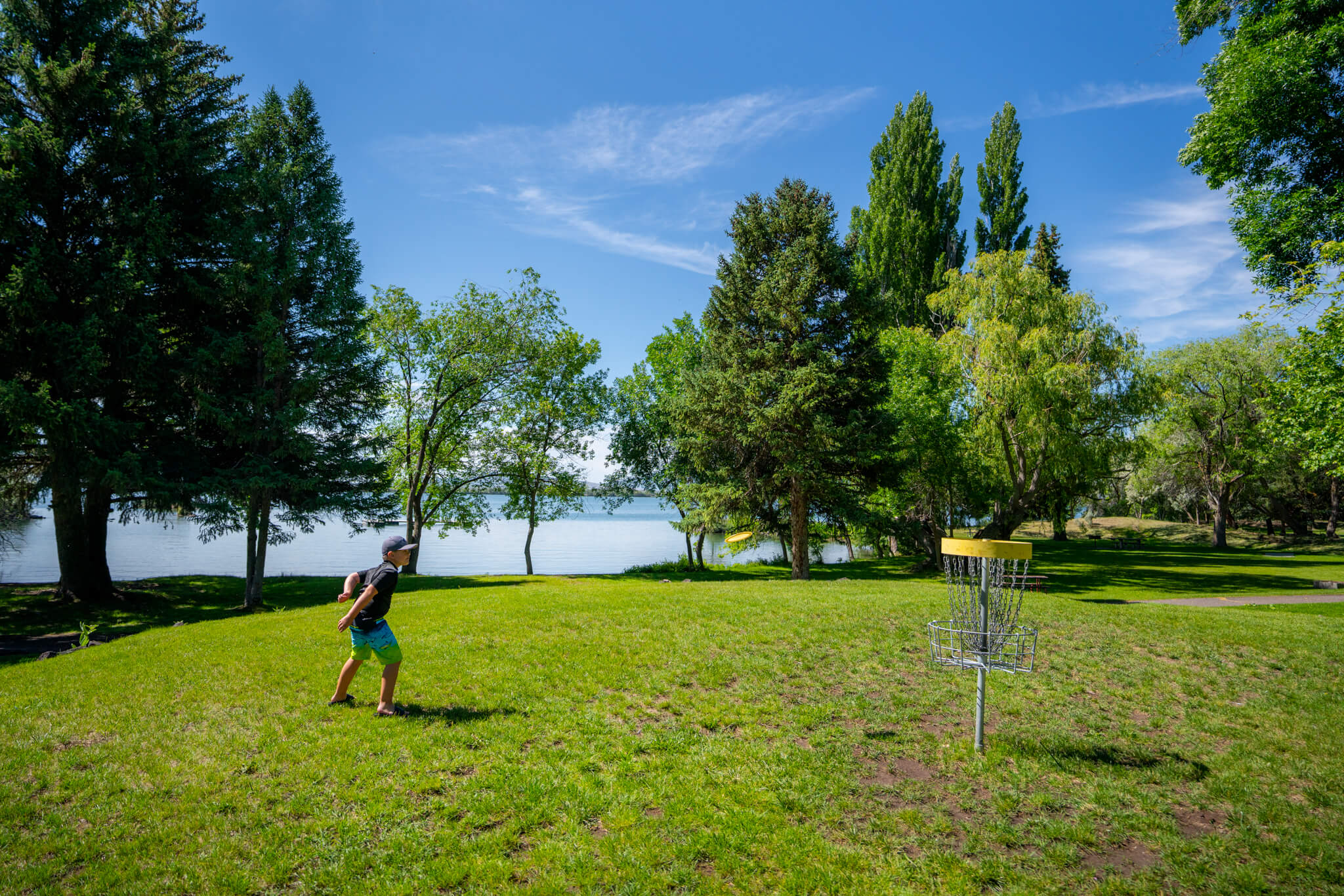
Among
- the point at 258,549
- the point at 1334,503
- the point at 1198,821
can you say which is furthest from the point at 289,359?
the point at 1334,503

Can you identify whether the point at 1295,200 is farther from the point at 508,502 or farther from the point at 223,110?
the point at 223,110

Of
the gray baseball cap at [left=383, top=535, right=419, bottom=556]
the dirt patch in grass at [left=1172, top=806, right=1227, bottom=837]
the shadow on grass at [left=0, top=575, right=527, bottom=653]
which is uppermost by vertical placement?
the gray baseball cap at [left=383, top=535, right=419, bottom=556]

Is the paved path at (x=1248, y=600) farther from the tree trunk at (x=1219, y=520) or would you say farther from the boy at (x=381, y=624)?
the tree trunk at (x=1219, y=520)

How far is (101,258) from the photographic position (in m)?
17.8

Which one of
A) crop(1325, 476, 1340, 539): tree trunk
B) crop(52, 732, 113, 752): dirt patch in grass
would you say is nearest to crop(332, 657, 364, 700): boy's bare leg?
crop(52, 732, 113, 752): dirt patch in grass

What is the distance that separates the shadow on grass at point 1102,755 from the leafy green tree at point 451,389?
25900 mm

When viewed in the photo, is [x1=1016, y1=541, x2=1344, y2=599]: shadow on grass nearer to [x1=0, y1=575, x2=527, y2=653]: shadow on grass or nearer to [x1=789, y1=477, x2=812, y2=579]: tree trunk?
[x1=789, y1=477, x2=812, y2=579]: tree trunk

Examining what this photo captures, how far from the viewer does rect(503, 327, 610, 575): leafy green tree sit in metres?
31.8

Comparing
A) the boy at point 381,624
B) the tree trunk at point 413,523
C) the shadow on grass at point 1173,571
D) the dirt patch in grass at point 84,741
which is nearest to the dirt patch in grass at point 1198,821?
the boy at point 381,624

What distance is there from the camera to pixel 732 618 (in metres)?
12.8

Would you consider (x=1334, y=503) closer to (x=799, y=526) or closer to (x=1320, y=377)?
(x=1320, y=377)

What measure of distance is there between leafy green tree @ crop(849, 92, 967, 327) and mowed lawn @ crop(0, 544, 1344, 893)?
31.9 meters

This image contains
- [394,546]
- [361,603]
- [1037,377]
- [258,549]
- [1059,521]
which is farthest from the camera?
[1059,521]

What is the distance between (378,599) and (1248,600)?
24.6m
